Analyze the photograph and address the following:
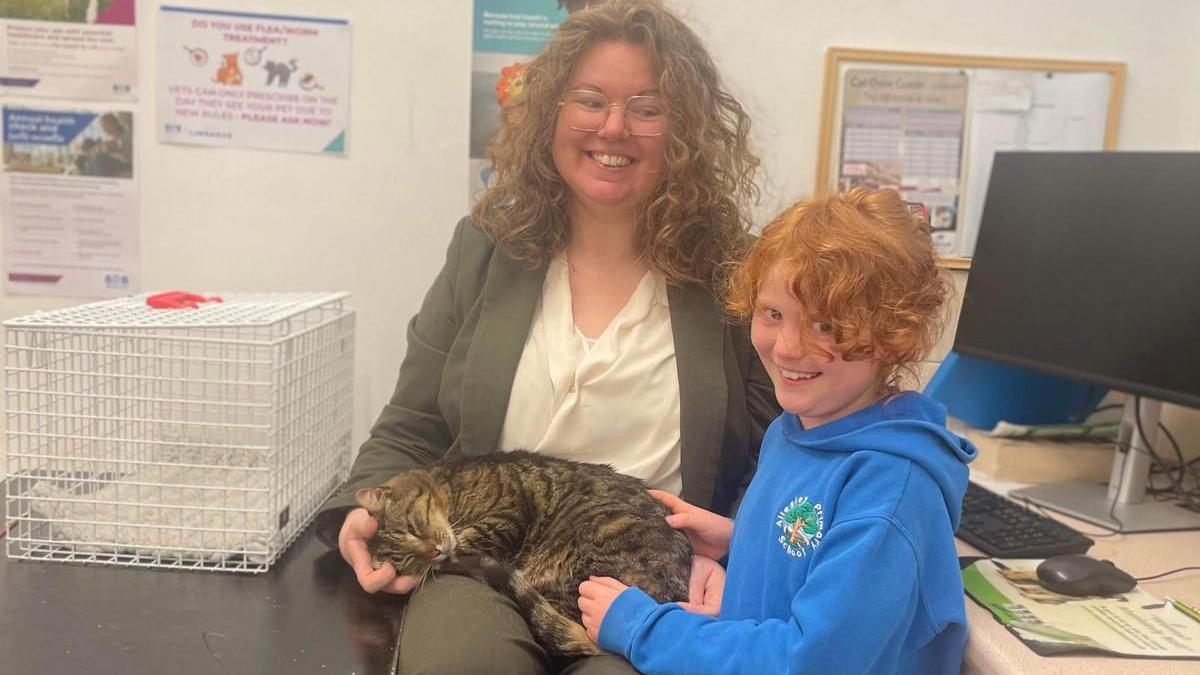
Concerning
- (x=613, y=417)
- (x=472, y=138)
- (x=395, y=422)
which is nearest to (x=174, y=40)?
(x=472, y=138)

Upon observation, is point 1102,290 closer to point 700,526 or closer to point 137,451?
point 700,526

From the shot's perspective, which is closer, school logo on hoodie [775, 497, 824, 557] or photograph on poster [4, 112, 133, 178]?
school logo on hoodie [775, 497, 824, 557]

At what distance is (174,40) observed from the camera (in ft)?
5.91

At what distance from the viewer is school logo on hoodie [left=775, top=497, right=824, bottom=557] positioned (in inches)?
34.8

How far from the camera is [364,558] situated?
1.30 metres

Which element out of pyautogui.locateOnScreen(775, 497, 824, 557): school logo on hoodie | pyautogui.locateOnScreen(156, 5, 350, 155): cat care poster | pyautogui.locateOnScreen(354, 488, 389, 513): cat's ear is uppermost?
pyautogui.locateOnScreen(156, 5, 350, 155): cat care poster

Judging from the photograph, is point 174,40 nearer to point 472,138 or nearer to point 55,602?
point 472,138

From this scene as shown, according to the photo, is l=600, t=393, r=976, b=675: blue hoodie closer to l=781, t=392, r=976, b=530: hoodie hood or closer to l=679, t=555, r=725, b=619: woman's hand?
l=781, t=392, r=976, b=530: hoodie hood

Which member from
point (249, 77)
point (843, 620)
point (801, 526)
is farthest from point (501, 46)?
point (843, 620)

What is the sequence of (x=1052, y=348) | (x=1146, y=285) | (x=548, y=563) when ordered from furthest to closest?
1. (x=1052, y=348)
2. (x=1146, y=285)
3. (x=548, y=563)

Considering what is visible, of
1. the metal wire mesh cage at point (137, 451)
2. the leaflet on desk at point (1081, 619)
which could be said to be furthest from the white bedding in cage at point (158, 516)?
the leaflet on desk at point (1081, 619)

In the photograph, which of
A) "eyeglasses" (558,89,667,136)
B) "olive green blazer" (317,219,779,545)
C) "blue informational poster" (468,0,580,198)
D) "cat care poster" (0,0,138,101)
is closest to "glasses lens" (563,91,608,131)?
"eyeglasses" (558,89,667,136)

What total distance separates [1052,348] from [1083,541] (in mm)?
355

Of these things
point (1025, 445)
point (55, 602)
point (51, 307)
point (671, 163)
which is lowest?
point (55, 602)
